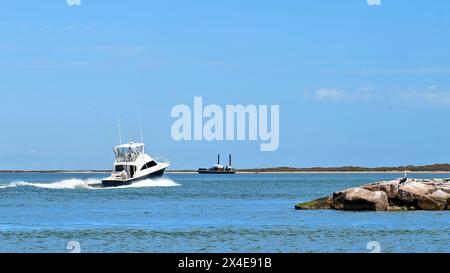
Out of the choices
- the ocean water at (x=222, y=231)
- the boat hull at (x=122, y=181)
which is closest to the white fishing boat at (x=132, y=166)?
the boat hull at (x=122, y=181)

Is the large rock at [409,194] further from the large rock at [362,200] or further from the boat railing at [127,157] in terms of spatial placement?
the boat railing at [127,157]

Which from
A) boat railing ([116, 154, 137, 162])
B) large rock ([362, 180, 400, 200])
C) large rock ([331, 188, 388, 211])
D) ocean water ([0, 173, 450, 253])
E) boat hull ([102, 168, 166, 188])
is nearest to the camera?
ocean water ([0, 173, 450, 253])

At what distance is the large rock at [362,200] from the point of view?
172 feet

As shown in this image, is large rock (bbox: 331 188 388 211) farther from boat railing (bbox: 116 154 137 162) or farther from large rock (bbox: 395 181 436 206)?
boat railing (bbox: 116 154 137 162)

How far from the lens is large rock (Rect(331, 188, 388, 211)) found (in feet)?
172

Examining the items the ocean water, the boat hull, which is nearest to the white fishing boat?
the boat hull

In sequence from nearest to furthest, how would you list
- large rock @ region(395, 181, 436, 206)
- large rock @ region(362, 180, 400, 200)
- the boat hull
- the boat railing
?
large rock @ region(395, 181, 436, 206) < large rock @ region(362, 180, 400, 200) < the boat railing < the boat hull

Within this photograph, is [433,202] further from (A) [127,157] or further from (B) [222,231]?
(A) [127,157]

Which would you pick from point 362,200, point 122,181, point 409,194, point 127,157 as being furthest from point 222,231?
point 122,181

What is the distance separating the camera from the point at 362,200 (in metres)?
52.8

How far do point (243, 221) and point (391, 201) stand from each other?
9427 mm
